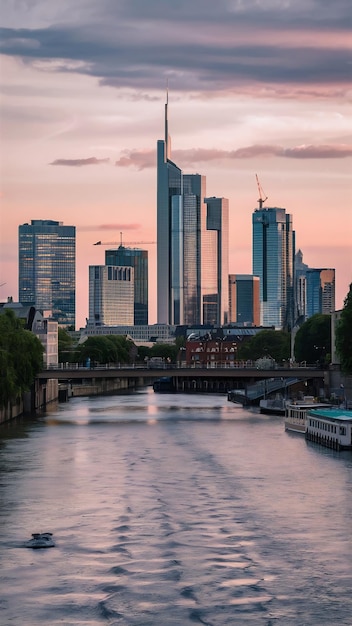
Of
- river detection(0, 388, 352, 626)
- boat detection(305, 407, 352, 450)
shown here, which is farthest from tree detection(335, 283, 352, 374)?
river detection(0, 388, 352, 626)

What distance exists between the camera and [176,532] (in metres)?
Result: 71.4

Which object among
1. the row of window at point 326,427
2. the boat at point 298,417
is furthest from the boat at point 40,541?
the boat at point 298,417

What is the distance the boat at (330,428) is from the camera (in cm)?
11294

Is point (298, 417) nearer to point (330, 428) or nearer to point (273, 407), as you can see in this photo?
point (330, 428)

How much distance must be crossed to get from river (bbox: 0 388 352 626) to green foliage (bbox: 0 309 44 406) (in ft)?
40.3

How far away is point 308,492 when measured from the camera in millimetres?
84250

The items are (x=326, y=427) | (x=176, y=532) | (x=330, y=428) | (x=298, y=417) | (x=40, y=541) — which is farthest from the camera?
(x=298, y=417)

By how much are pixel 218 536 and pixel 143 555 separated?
5.72 meters

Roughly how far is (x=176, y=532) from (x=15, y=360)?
78.1 meters

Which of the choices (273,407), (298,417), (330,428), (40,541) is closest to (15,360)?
(298,417)

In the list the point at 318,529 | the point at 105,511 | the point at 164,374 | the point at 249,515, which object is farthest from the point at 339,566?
the point at 164,374

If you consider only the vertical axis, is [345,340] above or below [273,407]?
above

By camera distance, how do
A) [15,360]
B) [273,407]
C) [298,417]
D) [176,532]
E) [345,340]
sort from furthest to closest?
[273,407]
[345,340]
[15,360]
[298,417]
[176,532]

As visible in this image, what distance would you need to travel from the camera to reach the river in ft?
186
